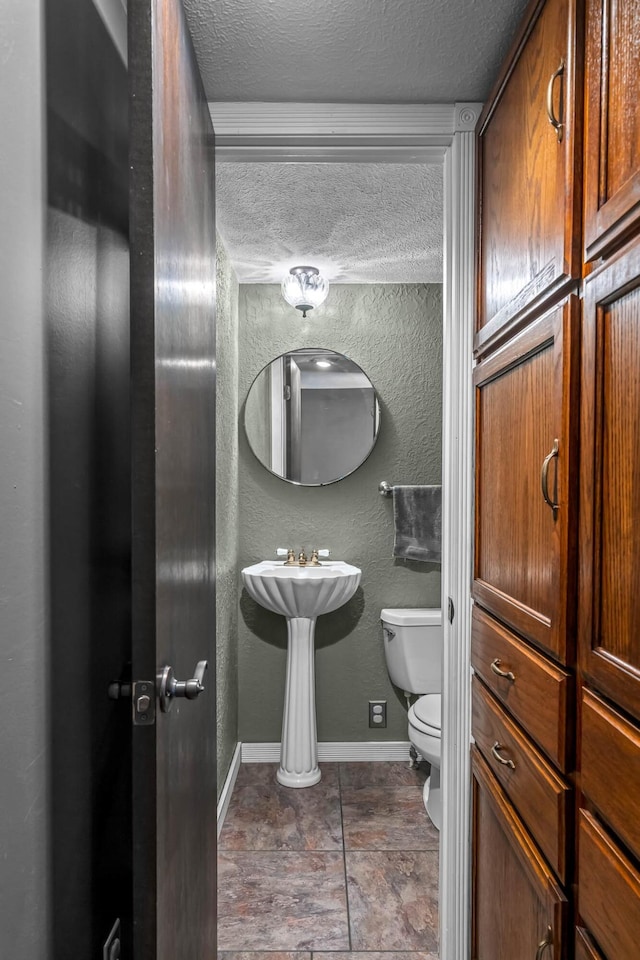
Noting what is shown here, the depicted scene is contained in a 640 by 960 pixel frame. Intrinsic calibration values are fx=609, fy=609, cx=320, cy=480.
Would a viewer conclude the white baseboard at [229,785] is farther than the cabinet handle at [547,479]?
Yes

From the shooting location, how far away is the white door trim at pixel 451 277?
1.51 metres

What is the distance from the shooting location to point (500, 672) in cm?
123

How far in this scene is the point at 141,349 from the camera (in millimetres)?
864

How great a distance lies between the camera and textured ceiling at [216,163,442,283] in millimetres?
1936

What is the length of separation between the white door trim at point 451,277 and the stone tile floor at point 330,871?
1.18 ft

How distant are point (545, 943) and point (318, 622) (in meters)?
1.98

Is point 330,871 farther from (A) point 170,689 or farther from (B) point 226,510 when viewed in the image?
(A) point 170,689

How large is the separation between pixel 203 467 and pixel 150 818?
2.29 ft

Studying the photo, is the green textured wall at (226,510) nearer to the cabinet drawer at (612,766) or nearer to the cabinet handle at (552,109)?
the cabinet handle at (552,109)

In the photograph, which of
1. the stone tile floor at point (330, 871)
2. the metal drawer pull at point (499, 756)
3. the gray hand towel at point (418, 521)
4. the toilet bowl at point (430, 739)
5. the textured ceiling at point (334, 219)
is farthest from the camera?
the gray hand towel at point (418, 521)

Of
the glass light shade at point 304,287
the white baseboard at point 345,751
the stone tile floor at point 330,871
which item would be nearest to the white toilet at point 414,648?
the white baseboard at point 345,751

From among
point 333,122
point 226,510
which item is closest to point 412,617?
point 226,510

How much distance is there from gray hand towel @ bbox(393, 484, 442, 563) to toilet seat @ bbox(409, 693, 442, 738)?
63 centimetres

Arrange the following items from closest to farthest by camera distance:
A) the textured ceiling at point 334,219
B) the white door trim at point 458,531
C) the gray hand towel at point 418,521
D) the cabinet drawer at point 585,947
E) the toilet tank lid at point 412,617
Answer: the cabinet drawer at point 585,947
the white door trim at point 458,531
the textured ceiling at point 334,219
the toilet tank lid at point 412,617
the gray hand towel at point 418,521
